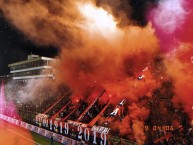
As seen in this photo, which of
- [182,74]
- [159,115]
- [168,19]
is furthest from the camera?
[168,19]

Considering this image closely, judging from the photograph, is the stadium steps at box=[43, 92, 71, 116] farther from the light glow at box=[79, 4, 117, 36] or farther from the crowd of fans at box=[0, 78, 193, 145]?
the light glow at box=[79, 4, 117, 36]

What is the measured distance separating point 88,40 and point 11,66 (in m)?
58.2

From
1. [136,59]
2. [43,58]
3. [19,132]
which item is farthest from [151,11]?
[43,58]

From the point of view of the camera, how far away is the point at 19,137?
33.2 m

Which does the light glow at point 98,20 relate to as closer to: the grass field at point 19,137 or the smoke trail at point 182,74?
the smoke trail at point 182,74

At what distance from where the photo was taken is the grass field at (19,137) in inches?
1171

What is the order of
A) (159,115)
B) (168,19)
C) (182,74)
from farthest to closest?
(168,19) → (182,74) → (159,115)

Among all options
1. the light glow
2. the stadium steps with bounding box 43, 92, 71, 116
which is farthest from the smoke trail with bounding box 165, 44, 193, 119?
the stadium steps with bounding box 43, 92, 71, 116

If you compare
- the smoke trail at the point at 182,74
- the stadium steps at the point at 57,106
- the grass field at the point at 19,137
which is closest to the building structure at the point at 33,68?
the stadium steps at the point at 57,106

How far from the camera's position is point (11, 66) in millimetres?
87062

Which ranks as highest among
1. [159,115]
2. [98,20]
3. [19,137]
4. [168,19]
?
[98,20]

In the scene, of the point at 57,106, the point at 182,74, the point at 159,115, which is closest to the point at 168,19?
the point at 182,74

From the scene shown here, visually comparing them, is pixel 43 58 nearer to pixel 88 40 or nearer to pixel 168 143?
pixel 88 40

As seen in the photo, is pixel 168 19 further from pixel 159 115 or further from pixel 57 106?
pixel 57 106
